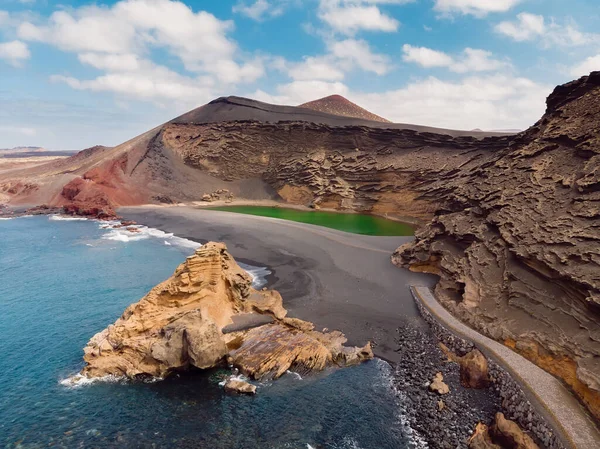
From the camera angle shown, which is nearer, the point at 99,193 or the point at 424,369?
the point at 424,369

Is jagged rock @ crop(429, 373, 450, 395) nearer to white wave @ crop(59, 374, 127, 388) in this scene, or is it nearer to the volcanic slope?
white wave @ crop(59, 374, 127, 388)

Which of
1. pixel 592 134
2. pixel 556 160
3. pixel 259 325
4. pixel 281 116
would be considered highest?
pixel 281 116

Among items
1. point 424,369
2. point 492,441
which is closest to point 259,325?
point 424,369

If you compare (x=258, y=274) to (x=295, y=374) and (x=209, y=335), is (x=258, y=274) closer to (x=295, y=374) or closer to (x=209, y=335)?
(x=209, y=335)

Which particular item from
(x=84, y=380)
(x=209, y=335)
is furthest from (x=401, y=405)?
Result: (x=84, y=380)

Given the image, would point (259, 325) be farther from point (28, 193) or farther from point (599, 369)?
point (28, 193)

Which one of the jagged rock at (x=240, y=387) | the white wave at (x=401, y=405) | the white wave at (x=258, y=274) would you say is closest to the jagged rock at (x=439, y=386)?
the white wave at (x=401, y=405)

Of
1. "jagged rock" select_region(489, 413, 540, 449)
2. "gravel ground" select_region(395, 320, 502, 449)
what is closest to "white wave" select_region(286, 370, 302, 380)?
"gravel ground" select_region(395, 320, 502, 449)
